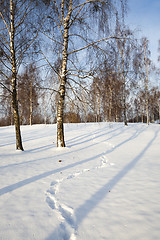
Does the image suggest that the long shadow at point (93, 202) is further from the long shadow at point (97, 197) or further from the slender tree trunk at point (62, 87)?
the slender tree trunk at point (62, 87)

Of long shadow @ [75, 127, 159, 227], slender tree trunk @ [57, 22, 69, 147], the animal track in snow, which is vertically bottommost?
long shadow @ [75, 127, 159, 227]

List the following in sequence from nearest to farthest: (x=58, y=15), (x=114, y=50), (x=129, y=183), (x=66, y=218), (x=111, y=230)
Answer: (x=111, y=230) < (x=66, y=218) < (x=129, y=183) < (x=114, y=50) < (x=58, y=15)

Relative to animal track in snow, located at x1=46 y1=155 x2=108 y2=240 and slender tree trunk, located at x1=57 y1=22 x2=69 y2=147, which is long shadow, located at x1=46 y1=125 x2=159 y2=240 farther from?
slender tree trunk, located at x1=57 y1=22 x2=69 y2=147

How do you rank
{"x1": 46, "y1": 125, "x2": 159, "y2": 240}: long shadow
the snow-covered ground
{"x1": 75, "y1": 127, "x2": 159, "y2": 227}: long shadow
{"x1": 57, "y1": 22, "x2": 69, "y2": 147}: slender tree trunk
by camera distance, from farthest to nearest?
{"x1": 57, "y1": 22, "x2": 69, "y2": 147}: slender tree trunk
{"x1": 75, "y1": 127, "x2": 159, "y2": 227}: long shadow
{"x1": 46, "y1": 125, "x2": 159, "y2": 240}: long shadow
the snow-covered ground

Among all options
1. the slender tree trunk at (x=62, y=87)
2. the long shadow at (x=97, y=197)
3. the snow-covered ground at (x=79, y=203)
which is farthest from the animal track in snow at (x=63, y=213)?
the slender tree trunk at (x=62, y=87)

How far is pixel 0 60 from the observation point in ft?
17.5

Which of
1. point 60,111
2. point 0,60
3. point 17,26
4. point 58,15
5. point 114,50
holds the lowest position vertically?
point 60,111

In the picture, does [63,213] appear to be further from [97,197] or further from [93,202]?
[97,197]

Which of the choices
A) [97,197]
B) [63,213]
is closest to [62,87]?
[97,197]

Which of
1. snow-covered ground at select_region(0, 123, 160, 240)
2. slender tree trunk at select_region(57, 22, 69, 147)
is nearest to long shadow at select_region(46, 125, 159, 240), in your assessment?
snow-covered ground at select_region(0, 123, 160, 240)

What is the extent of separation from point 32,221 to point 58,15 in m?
7.51

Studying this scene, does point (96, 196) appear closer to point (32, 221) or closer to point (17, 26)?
point (32, 221)

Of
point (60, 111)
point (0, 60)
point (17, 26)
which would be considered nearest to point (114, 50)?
point (60, 111)

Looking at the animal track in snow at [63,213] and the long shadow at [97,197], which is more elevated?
the animal track in snow at [63,213]
